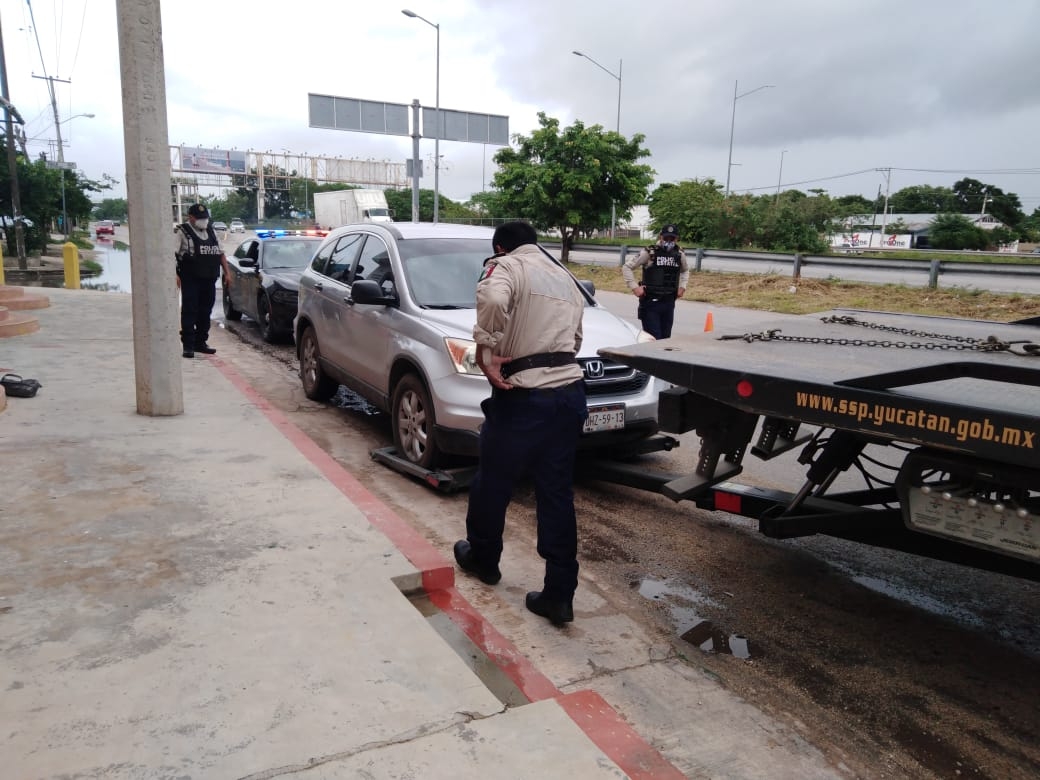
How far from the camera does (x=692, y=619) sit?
4121 millimetres

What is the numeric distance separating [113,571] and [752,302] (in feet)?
59.8

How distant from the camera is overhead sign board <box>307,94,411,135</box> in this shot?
1196 inches

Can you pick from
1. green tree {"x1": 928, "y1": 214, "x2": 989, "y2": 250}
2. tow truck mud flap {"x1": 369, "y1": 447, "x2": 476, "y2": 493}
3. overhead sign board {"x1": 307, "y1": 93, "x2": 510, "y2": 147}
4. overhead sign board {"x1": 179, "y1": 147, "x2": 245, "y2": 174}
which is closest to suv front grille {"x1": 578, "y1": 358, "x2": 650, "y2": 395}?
tow truck mud flap {"x1": 369, "y1": 447, "x2": 476, "y2": 493}

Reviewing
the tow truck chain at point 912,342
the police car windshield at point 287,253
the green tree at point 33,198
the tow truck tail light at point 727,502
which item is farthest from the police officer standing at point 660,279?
the green tree at point 33,198

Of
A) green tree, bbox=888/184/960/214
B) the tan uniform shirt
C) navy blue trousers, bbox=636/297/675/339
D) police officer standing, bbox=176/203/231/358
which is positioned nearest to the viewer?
the tan uniform shirt

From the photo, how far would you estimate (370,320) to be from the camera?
6.68 m

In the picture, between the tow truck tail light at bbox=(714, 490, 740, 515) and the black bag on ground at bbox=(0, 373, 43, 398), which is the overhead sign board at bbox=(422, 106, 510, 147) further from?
the tow truck tail light at bbox=(714, 490, 740, 515)

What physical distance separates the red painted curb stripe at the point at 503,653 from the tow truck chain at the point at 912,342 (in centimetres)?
199

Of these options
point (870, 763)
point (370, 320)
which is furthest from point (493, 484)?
point (370, 320)

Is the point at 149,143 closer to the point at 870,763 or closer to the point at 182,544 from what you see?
the point at 182,544

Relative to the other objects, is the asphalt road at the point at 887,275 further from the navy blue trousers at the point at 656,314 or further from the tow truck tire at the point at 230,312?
the tow truck tire at the point at 230,312

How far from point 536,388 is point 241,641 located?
162 cm

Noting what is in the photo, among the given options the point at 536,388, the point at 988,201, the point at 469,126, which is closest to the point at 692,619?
the point at 536,388

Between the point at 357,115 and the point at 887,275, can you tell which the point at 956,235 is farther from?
the point at 357,115
